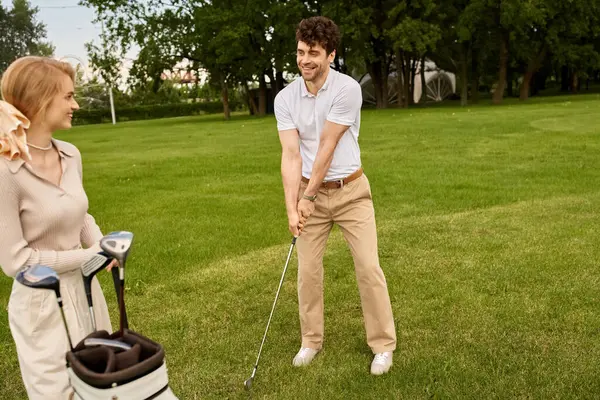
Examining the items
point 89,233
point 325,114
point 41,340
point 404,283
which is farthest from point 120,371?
point 404,283

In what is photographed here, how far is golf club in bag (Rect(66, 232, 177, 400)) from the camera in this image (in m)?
2.01

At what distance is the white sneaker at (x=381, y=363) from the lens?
13.5 feet

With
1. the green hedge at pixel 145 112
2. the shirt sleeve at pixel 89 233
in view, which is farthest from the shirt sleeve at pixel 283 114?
the green hedge at pixel 145 112

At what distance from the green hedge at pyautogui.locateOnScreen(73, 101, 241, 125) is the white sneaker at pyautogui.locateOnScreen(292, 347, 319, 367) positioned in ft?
188

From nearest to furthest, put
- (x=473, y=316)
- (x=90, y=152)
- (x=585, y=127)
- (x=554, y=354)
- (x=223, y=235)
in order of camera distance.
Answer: (x=554, y=354) < (x=473, y=316) < (x=223, y=235) < (x=585, y=127) < (x=90, y=152)

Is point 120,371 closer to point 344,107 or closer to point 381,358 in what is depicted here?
point 344,107

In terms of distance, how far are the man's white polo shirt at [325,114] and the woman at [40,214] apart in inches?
61.8

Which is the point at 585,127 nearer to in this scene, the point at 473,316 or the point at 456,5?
the point at 473,316

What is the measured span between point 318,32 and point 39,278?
224 cm

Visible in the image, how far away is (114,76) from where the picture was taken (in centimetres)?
4781

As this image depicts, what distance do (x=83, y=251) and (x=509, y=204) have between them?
7.68 m

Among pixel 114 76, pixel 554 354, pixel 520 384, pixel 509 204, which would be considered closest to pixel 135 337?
pixel 520 384

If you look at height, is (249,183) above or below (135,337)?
below

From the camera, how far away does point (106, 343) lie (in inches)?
85.6
